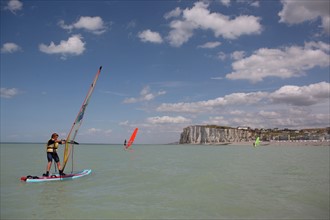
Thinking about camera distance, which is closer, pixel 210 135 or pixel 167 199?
pixel 167 199

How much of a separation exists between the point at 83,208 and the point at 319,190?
32.0 ft

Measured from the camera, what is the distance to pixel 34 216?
8266 millimetres

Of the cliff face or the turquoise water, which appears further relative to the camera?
the cliff face

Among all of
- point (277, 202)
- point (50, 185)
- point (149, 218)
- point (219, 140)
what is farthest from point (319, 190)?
point (219, 140)

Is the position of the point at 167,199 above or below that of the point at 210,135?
above

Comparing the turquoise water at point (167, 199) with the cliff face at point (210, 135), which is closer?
the turquoise water at point (167, 199)

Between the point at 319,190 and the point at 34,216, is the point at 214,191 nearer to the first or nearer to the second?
the point at 319,190

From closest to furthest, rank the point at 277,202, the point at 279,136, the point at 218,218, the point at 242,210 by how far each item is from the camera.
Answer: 1. the point at 218,218
2. the point at 242,210
3. the point at 277,202
4. the point at 279,136

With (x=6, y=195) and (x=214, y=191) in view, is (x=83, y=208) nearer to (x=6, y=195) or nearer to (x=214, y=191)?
(x=6, y=195)

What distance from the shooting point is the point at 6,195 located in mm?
11156

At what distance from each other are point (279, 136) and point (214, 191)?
7545 inches

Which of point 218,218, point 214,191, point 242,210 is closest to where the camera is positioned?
point 218,218

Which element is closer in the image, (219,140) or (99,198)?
(99,198)

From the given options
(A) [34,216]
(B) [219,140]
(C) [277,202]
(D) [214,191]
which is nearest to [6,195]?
(A) [34,216]
